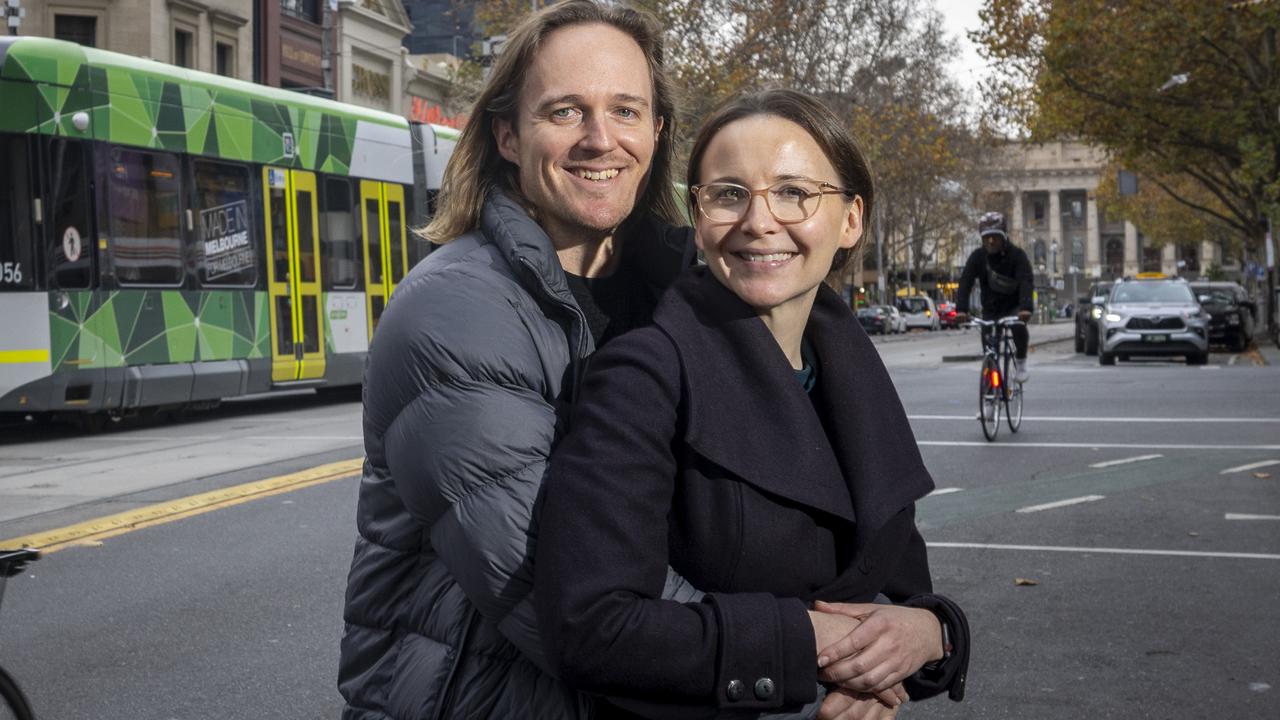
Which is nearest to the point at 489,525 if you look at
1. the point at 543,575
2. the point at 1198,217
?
the point at 543,575

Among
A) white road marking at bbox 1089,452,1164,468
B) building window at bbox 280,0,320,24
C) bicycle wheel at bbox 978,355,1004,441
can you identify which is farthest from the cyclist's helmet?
building window at bbox 280,0,320,24

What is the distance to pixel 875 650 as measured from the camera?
227 centimetres

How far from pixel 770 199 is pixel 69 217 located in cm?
1443

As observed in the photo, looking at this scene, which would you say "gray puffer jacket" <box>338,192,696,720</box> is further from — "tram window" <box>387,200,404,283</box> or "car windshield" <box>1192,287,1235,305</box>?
"car windshield" <box>1192,287,1235,305</box>

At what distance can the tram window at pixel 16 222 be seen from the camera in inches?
592

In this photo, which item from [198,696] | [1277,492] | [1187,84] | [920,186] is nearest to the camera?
[198,696]

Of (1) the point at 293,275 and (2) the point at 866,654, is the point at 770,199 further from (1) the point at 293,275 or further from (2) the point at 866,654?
(1) the point at 293,275

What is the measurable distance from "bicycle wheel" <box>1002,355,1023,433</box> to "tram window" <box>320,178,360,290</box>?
8.88 metres

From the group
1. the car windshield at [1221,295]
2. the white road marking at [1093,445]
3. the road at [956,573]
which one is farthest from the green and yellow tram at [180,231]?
the car windshield at [1221,295]

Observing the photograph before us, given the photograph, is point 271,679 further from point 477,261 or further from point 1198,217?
point 1198,217

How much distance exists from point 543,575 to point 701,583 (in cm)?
25

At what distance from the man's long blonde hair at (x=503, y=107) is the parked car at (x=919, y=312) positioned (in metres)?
71.4

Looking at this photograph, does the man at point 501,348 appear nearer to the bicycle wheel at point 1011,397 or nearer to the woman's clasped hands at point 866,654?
the woman's clasped hands at point 866,654

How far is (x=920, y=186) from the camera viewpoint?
63.3 m
